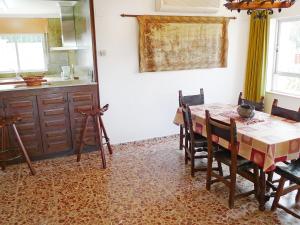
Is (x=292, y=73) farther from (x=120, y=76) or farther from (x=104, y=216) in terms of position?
(x=104, y=216)

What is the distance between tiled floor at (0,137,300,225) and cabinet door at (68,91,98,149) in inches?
12.3

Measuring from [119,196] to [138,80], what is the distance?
192cm

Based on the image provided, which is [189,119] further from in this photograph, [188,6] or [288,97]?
[288,97]

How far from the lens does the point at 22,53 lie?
575 cm

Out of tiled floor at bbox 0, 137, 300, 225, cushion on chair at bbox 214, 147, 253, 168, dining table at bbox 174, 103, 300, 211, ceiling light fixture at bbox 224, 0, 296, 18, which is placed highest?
ceiling light fixture at bbox 224, 0, 296, 18

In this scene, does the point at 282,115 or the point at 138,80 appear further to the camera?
the point at 138,80

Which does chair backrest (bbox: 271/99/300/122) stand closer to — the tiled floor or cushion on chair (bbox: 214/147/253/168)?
cushion on chair (bbox: 214/147/253/168)

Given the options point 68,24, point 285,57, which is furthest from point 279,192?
point 68,24

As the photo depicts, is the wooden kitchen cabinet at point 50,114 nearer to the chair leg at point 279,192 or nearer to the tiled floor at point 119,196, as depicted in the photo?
the tiled floor at point 119,196

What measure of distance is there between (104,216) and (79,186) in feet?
2.12

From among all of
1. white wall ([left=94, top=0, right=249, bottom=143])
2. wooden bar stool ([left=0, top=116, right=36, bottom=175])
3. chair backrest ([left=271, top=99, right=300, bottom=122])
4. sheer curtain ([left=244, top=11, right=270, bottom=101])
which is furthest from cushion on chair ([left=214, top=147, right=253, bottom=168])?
sheer curtain ([left=244, top=11, right=270, bottom=101])

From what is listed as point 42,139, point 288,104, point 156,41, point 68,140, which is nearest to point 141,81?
point 156,41

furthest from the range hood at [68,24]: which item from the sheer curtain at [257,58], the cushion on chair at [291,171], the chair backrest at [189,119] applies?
the cushion on chair at [291,171]

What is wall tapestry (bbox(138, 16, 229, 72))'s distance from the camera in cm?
393
